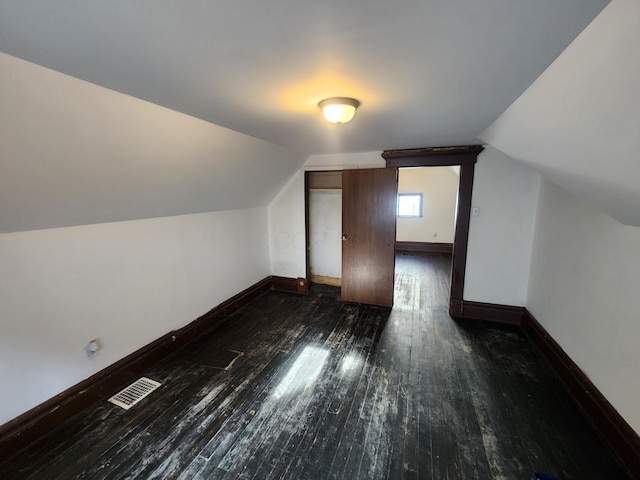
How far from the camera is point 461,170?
3.24m

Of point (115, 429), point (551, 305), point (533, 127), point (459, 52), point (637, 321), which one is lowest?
point (115, 429)

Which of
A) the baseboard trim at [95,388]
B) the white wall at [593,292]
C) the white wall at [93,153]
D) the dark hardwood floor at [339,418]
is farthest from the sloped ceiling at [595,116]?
the baseboard trim at [95,388]

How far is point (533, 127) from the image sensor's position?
5.23ft

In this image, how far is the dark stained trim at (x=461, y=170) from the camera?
3164 millimetres

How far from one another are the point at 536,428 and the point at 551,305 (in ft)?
3.94

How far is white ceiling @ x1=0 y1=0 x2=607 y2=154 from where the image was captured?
0.82 metres

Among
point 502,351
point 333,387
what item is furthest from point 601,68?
point 502,351

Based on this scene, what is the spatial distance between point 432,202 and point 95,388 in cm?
667

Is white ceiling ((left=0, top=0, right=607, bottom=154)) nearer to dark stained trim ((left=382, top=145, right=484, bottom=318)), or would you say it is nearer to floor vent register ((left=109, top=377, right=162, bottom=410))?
dark stained trim ((left=382, top=145, right=484, bottom=318))

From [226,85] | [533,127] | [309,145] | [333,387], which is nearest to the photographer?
[226,85]

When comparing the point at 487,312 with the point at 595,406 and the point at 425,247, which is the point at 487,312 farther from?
the point at 425,247

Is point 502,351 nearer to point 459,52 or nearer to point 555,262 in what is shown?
point 555,262

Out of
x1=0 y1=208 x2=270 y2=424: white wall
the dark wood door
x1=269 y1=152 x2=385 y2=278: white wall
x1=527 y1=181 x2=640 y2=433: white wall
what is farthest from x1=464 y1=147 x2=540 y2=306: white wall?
x1=0 y1=208 x2=270 y2=424: white wall

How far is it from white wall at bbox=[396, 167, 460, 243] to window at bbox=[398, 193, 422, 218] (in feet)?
0.30
